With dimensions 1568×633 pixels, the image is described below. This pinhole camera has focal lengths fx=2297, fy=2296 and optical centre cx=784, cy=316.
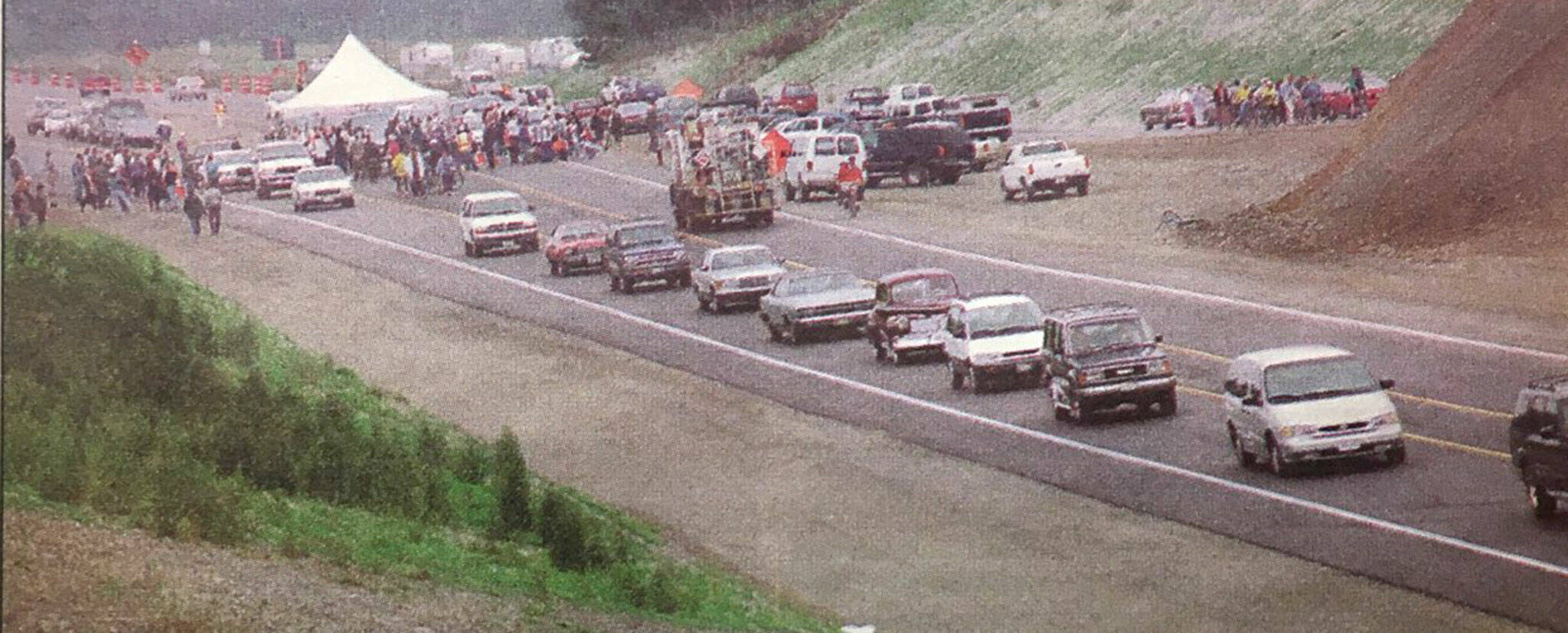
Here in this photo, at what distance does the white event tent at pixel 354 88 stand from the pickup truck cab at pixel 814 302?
12.0ft

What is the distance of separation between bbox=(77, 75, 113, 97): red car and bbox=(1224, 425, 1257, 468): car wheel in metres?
9.54

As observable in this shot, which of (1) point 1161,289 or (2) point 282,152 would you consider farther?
(2) point 282,152

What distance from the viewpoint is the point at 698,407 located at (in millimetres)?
19016

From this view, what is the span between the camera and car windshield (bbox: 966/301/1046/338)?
19.1 m

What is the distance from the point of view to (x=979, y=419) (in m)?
18.9

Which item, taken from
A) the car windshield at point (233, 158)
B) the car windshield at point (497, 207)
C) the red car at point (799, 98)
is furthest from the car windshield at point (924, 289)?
the car windshield at point (233, 158)

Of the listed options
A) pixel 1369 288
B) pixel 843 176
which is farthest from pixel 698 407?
pixel 1369 288

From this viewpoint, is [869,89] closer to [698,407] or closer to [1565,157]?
[698,407]

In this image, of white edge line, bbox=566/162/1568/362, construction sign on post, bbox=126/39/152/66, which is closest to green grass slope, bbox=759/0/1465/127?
white edge line, bbox=566/162/1568/362

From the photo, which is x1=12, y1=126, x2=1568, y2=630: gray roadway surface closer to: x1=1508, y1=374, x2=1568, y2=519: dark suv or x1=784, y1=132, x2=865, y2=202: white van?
x1=1508, y1=374, x2=1568, y2=519: dark suv

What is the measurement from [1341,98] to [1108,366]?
3096mm

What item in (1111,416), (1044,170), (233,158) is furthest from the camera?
(233,158)

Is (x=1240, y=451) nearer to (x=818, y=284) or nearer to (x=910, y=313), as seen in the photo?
(x=910, y=313)

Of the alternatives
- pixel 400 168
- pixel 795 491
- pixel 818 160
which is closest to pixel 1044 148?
pixel 818 160
